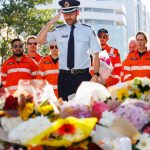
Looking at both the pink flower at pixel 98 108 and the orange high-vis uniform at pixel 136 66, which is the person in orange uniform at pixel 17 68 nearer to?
the orange high-vis uniform at pixel 136 66

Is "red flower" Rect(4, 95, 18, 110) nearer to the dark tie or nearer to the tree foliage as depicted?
the dark tie

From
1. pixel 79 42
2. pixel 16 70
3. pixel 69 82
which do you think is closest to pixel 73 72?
pixel 69 82

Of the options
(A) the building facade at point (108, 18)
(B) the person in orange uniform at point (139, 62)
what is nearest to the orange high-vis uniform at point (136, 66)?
(B) the person in orange uniform at point (139, 62)

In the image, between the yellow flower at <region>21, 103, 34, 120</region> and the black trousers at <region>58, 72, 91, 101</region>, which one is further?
the black trousers at <region>58, 72, 91, 101</region>

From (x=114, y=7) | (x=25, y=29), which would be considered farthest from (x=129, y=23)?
(x=25, y=29)

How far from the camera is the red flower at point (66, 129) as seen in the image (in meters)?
3.23

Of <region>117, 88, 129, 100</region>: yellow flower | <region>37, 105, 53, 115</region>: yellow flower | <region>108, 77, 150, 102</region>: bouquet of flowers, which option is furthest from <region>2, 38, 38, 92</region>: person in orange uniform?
<region>37, 105, 53, 115</region>: yellow flower

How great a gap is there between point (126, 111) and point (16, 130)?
2.37 ft

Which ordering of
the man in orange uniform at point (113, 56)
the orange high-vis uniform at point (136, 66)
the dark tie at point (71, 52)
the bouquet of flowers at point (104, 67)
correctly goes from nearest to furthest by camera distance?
the dark tie at point (71, 52), the bouquet of flowers at point (104, 67), the orange high-vis uniform at point (136, 66), the man in orange uniform at point (113, 56)

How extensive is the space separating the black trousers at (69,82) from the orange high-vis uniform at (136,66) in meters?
1.89

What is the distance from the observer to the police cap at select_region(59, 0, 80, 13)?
289 inches

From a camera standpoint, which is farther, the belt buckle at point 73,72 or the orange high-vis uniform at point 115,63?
the orange high-vis uniform at point 115,63

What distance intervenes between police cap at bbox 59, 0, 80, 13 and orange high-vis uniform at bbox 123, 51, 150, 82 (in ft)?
7.26

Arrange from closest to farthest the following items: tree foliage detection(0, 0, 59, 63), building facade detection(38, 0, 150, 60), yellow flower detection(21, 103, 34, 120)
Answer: yellow flower detection(21, 103, 34, 120)
tree foliage detection(0, 0, 59, 63)
building facade detection(38, 0, 150, 60)
